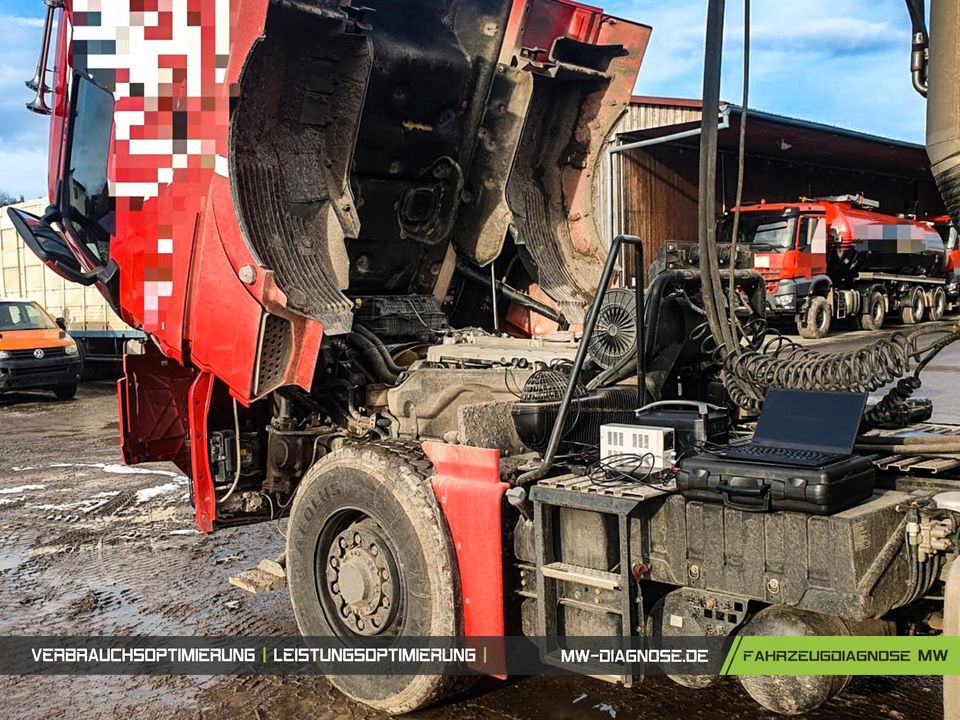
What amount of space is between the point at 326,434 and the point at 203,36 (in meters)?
1.95

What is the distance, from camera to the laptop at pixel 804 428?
278cm

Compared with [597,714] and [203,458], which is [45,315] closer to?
[203,458]

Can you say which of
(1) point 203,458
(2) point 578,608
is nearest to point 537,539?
(2) point 578,608

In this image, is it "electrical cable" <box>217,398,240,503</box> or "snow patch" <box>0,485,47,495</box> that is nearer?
"electrical cable" <box>217,398,240,503</box>

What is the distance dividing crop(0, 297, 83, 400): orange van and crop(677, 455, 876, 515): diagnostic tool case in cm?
1434

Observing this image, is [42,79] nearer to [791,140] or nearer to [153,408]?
[153,408]

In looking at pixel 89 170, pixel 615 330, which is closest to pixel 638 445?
pixel 615 330

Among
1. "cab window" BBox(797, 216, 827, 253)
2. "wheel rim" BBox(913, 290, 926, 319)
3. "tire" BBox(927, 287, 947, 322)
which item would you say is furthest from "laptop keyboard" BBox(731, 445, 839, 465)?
"tire" BBox(927, 287, 947, 322)

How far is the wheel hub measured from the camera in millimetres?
3697

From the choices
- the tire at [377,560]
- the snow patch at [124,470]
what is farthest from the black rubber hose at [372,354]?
the snow patch at [124,470]

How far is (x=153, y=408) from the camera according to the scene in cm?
561

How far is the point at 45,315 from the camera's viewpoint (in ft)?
52.6
